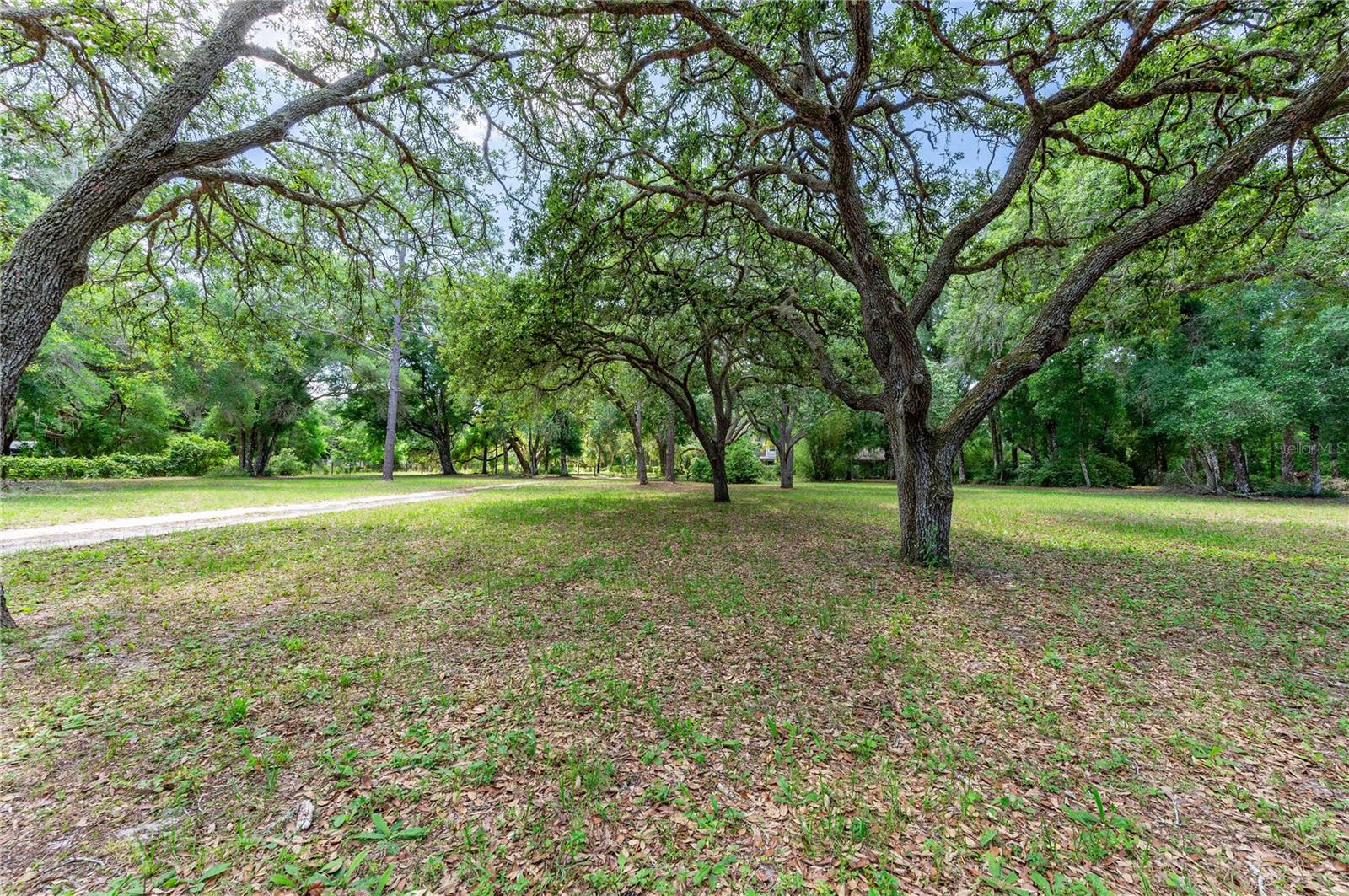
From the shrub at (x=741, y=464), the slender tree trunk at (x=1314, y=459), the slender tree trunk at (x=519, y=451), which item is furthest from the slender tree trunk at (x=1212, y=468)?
the slender tree trunk at (x=519, y=451)

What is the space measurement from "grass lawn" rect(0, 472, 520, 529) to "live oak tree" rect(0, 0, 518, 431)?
566cm

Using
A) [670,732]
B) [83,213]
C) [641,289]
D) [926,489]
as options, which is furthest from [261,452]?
[926,489]

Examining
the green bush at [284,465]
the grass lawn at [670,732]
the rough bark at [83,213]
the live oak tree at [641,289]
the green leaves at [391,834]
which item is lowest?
the green leaves at [391,834]

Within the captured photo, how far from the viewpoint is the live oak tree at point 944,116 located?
5133 millimetres

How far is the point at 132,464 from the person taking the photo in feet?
68.3

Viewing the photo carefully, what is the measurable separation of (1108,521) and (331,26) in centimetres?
1790

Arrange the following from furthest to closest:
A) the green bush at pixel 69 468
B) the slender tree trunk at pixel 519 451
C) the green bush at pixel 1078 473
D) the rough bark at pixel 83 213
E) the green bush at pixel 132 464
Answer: the slender tree trunk at pixel 519 451 → the green bush at pixel 1078 473 → the green bush at pixel 132 464 → the green bush at pixel 69 468 → the rough bark at pixel 83 213

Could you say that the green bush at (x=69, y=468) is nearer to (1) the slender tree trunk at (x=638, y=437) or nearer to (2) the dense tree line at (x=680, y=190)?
(2) the dense tree line at (x=680, y=190)

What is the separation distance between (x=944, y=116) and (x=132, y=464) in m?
32.8

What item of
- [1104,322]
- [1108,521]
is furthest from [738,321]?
[1108,521]

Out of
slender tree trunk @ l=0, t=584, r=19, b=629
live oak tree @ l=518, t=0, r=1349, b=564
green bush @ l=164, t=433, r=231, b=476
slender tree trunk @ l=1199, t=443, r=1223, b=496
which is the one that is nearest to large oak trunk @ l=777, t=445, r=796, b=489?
live oak tree @ l=518, t=0, r=1349, b=564

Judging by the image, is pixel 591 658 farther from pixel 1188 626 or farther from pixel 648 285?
pixel 648 285

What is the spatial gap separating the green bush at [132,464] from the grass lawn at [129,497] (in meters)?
0.73

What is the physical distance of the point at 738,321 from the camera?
444 inches
